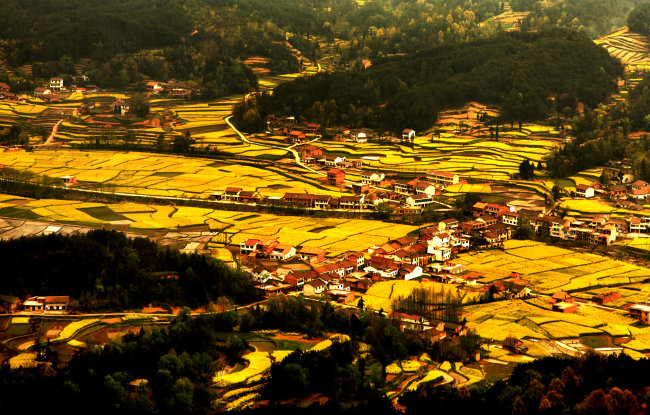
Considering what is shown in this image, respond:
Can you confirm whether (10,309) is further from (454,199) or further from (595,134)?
(595,134)

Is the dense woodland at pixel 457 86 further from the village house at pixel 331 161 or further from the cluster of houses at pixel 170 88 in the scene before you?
the cluster of houses at pixel 170 88

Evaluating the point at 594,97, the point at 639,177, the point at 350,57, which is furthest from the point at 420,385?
the point at 350,57

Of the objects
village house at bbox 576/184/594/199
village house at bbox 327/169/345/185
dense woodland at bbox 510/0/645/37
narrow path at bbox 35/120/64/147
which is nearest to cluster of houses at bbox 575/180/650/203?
village house at bbox 576/184/594/199

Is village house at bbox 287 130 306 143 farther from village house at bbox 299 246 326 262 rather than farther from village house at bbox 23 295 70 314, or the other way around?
village house at bbox 23 295 70 314

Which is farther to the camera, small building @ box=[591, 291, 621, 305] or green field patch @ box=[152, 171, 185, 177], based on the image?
green field patch @ box=[152, 171, 185, 177]

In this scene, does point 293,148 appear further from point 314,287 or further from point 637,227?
point 314,287

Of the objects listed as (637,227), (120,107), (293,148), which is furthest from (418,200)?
(120,107)

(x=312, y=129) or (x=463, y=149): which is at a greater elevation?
(x=312, y=129)
